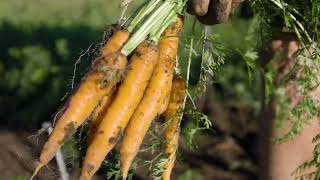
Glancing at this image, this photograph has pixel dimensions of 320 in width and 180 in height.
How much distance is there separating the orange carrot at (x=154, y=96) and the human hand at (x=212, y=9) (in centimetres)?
7

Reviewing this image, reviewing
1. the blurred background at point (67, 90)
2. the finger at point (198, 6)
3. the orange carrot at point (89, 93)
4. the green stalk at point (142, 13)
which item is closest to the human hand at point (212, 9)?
the finger at point (198, 6)

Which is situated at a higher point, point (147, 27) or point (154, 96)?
point (147, 27)

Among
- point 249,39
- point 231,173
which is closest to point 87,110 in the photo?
point 249,39

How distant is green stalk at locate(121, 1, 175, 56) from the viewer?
2.11 m

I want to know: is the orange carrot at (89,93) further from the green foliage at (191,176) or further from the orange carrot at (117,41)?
the green foliage at (191,176)

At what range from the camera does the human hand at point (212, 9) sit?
2.12 meters

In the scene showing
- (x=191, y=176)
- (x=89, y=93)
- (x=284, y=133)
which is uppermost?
(x=89, y=93)

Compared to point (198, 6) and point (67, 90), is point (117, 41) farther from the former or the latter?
point (67, 90)

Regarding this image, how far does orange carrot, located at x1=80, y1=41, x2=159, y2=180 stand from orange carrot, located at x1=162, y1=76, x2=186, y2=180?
126 mm

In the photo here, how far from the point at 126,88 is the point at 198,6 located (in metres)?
0.32

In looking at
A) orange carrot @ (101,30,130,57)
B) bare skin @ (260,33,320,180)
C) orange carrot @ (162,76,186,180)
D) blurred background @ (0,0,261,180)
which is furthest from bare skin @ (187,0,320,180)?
orange carrot @ (101,30,130,57)

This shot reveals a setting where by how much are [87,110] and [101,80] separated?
11 centimetres

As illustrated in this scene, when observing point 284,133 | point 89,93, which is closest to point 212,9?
point 89,93

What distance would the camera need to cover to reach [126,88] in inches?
84.8
